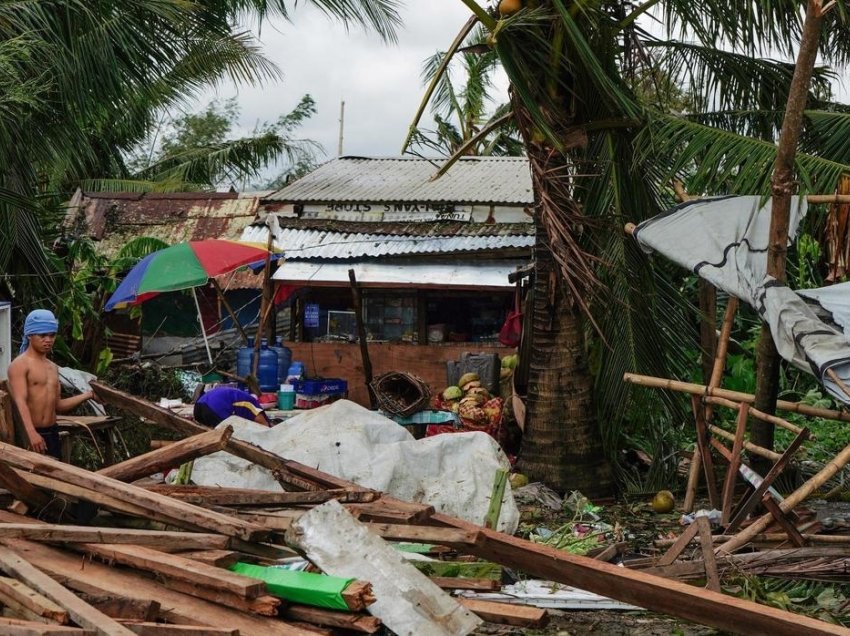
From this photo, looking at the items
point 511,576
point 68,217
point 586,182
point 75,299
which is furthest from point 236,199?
point 511,576

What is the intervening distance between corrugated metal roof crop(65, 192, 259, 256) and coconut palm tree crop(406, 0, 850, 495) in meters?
8.65

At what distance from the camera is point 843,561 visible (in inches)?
253

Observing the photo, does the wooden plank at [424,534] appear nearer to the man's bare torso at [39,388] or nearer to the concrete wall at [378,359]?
the man's bare torso at [39,388]

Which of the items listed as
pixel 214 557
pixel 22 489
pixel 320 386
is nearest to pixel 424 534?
pixel 214 557

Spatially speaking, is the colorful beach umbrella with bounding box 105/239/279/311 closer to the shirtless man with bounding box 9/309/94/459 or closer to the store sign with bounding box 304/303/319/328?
the store sign with bounding box 304/303/319/328

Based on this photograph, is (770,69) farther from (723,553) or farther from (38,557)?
(38,557)

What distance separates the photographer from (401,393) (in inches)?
502

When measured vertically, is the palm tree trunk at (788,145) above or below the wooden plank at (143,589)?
above

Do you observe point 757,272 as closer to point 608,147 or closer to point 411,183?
point 608,147

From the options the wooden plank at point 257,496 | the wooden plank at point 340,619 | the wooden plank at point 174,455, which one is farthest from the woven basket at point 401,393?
the wooden plank at point 340,619

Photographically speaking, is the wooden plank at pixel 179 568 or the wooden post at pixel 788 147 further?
the wooden post at pixel 788 147

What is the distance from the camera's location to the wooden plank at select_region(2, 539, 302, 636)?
182 inches

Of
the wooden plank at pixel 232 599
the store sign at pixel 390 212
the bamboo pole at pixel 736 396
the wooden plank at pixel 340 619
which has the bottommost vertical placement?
the wooden plank at pixel 340 619

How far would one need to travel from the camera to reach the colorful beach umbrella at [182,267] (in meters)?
12.8
